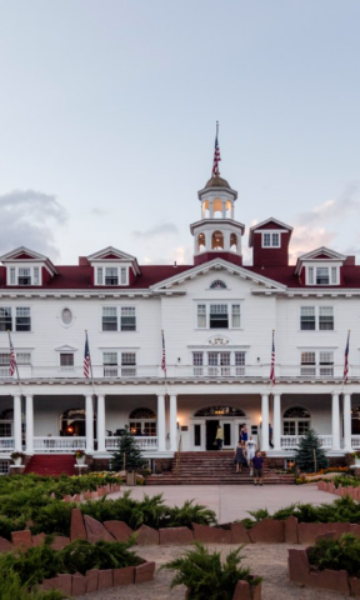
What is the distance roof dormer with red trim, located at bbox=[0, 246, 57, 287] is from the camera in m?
46.1

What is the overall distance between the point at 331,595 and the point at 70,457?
2945 centimetres

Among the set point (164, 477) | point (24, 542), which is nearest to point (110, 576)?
point (24, 542)

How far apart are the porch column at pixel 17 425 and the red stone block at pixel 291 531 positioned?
26303mm

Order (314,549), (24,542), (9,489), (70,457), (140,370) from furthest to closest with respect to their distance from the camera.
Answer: (140,370) < (70,457) < (9,489) < (24,542) < (314,549)

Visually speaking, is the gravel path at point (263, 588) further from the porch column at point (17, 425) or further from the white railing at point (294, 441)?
the porch column at point (17, 425)

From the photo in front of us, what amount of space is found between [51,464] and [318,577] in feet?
94.7

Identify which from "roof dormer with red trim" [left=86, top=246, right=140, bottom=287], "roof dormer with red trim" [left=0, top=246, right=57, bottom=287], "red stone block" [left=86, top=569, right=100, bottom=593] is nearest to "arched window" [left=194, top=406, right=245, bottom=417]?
"roof dormer with red trim" [left=86, top=246, right=140, bottom=287]

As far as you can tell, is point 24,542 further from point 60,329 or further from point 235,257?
point 235,257

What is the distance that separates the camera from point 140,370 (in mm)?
45281

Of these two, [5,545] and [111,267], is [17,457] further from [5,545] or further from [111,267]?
[5,545]

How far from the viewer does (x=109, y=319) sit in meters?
45.9

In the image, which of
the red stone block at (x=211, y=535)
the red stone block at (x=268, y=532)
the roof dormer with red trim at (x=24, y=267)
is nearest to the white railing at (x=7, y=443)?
the roof dormer with red trim at (x=24, y=267)

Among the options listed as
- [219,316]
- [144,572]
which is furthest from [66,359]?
[144,572]

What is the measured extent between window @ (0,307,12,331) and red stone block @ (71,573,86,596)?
3393 centimetres
